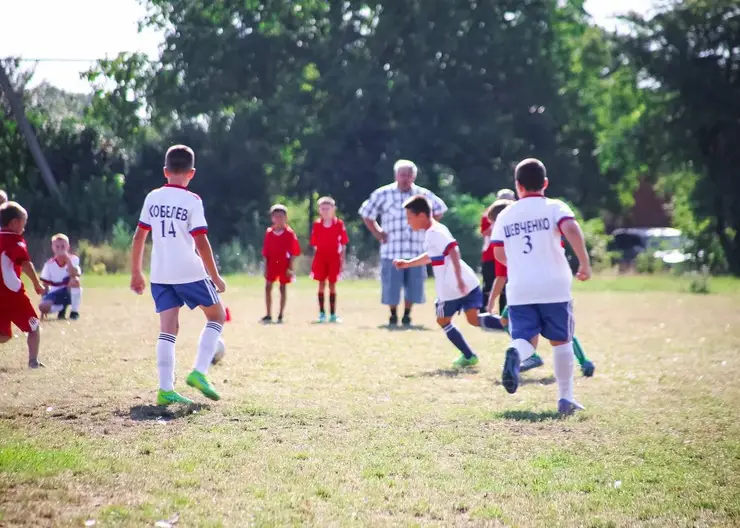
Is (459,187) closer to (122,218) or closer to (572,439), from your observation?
(122,218)

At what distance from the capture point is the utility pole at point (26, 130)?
3919 cm

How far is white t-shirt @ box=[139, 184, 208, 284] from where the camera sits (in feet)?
26.6

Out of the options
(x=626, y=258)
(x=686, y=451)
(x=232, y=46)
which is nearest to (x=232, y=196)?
(x=232, y=46)

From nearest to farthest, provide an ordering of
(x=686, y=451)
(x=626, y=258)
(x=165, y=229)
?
(x=686, y=451)
(x=165, y=229)
(x=626, y=258)

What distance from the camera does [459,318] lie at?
60.6 feet

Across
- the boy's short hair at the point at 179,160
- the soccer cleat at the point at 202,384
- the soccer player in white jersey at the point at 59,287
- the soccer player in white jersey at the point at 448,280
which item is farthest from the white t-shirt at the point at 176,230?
the soccer player in white jersey at the point at 59,287

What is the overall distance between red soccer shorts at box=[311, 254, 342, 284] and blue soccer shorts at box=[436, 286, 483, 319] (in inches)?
258

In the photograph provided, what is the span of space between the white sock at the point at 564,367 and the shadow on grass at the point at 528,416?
197mm

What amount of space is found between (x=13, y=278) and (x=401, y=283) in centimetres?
732

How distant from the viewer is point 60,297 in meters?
16.7

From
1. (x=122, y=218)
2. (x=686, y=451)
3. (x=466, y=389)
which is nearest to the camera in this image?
(x=686, y=451)

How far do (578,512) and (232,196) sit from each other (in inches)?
1599

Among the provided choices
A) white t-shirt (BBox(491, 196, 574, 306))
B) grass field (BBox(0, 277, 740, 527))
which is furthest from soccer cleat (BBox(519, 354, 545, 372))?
white t-shirt (BBox(491, 196, 574, 306))

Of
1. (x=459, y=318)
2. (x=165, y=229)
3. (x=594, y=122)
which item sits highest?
(x=594, y=122)
